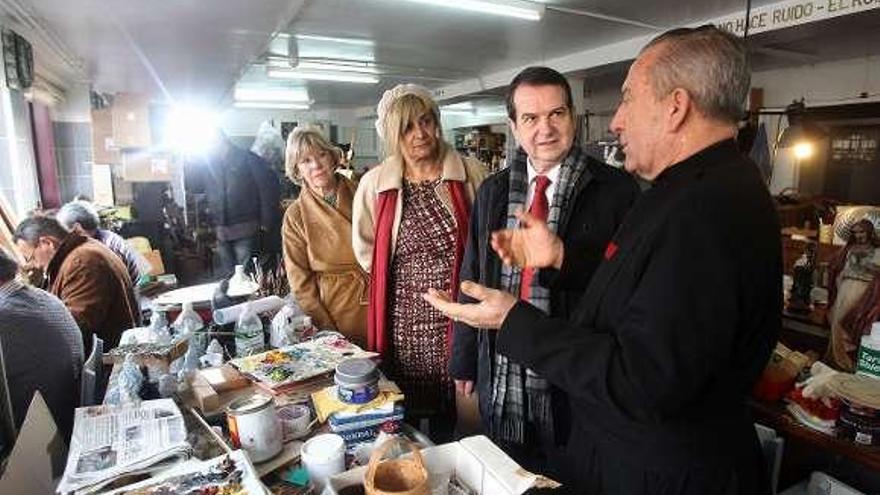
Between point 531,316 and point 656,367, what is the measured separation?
23 cm

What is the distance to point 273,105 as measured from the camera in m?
11.7

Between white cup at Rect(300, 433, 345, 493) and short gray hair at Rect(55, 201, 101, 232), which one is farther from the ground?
short gray hair at Rect(55, 201, 101, 232)

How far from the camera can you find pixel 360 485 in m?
0.90

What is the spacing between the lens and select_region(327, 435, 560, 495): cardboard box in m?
0.87

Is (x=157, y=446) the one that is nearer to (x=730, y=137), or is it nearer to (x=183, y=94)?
(x=730, y=137)

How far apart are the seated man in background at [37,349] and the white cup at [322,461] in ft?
3.60

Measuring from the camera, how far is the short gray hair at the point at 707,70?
0.85m

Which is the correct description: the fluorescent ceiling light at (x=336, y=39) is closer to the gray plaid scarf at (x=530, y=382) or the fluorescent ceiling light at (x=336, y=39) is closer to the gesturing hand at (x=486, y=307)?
the gray plaid scarf at (x=530, y=382)

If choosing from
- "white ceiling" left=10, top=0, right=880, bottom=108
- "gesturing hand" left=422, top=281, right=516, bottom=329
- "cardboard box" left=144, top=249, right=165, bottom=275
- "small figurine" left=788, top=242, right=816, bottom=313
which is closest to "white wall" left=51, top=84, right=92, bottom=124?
"white ceiling" left=10, top=0, right=880, bottom=108

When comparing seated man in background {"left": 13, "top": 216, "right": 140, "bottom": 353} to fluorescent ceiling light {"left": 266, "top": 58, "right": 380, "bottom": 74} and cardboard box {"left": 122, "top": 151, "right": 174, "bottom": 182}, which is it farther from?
fluorescent ceiling light {"left": 266, "top": 58, "right": 380, "bottom": 74}

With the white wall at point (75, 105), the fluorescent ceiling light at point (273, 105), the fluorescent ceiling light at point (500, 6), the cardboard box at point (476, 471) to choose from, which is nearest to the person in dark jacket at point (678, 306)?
the cardboard box at point (476, 471)

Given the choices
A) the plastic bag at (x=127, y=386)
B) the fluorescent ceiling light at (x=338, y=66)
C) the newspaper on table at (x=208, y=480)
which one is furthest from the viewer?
the fluorescent ceiling light at (x=338, y=66)

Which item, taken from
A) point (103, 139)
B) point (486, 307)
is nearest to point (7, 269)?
point (486, 307)

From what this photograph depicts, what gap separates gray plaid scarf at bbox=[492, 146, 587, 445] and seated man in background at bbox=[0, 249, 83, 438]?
4.43 ft
